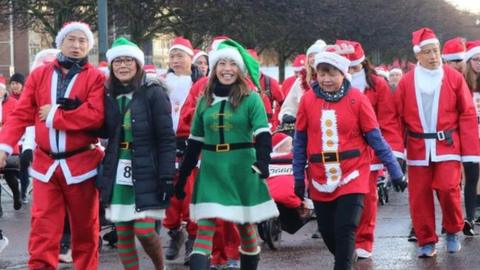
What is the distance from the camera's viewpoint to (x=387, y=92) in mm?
9039

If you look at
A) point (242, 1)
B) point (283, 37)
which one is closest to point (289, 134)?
point (242, 1)

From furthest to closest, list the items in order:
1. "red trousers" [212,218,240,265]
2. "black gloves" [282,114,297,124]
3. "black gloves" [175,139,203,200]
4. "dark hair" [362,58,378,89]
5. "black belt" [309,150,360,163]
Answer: "black gloves" [282,114,297,124] → "dark hair" [362,58,378,89] → "red trousers" [212,218,240,265] → "black gloves" [175,139,203,200] → "black belt" [309,150,360,163]

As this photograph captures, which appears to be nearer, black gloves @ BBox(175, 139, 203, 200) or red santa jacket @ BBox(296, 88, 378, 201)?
red santa jacket @ BBox(296, 88, 378, 201)

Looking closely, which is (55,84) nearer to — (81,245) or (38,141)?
(38,141)

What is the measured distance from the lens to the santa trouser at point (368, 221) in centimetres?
887

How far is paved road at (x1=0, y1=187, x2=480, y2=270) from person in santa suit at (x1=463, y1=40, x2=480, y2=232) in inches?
9.2

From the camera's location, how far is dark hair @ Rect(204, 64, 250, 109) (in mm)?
7324

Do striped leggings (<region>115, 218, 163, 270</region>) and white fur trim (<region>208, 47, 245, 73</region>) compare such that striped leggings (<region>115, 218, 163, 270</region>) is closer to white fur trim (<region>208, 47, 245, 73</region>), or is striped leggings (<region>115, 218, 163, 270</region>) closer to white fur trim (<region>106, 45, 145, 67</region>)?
white fur trim (<region>106, 45, 145, 67</region>)

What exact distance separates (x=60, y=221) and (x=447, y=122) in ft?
12.1

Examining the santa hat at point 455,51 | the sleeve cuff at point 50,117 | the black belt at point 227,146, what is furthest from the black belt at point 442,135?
the sleeve cuff at point 50,117

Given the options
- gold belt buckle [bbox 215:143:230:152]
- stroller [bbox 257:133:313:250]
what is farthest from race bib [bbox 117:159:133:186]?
stroller [bbox 257:133:313:250]

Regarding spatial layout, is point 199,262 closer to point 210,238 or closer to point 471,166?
point 210,238

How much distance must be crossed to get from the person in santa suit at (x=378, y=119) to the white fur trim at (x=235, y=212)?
1728 millimetres

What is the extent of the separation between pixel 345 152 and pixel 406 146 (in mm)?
1913
